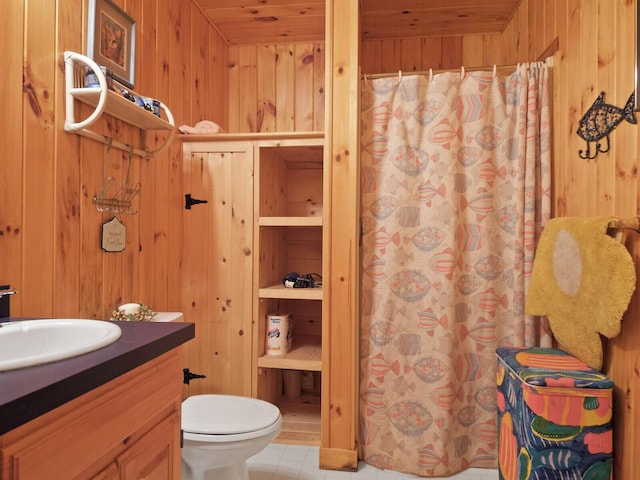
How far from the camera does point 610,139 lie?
148cm

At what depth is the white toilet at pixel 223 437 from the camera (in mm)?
1458

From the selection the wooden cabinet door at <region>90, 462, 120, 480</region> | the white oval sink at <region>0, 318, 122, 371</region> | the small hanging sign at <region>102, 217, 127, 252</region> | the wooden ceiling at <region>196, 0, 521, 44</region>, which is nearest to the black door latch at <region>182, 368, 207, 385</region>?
A: the small hanging sign at <region>102, 217, 127, 252</region>

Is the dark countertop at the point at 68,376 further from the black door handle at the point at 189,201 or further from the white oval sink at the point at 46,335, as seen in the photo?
the black door handle at the point at 189,201

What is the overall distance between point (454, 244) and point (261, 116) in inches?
62.7

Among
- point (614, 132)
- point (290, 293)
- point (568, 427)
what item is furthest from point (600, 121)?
point (290, 293)

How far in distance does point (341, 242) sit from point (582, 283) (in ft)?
3.30

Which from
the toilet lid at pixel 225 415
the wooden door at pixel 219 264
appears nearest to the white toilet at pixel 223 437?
the toilet lid at pixel 225 415

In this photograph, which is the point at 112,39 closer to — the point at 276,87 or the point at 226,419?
the point at 276,87

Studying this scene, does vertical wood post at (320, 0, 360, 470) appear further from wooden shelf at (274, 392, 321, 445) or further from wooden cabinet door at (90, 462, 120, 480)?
wooden cabinet door at (90, 462, 120, 480)

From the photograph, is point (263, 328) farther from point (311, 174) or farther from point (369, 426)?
point (311, 174)

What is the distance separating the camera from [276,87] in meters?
2.77

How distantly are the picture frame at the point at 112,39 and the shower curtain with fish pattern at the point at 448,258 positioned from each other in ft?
3.82

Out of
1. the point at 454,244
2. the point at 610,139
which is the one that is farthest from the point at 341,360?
the point at 610,139

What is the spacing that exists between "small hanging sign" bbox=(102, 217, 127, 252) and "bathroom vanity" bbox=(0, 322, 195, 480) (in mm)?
588
